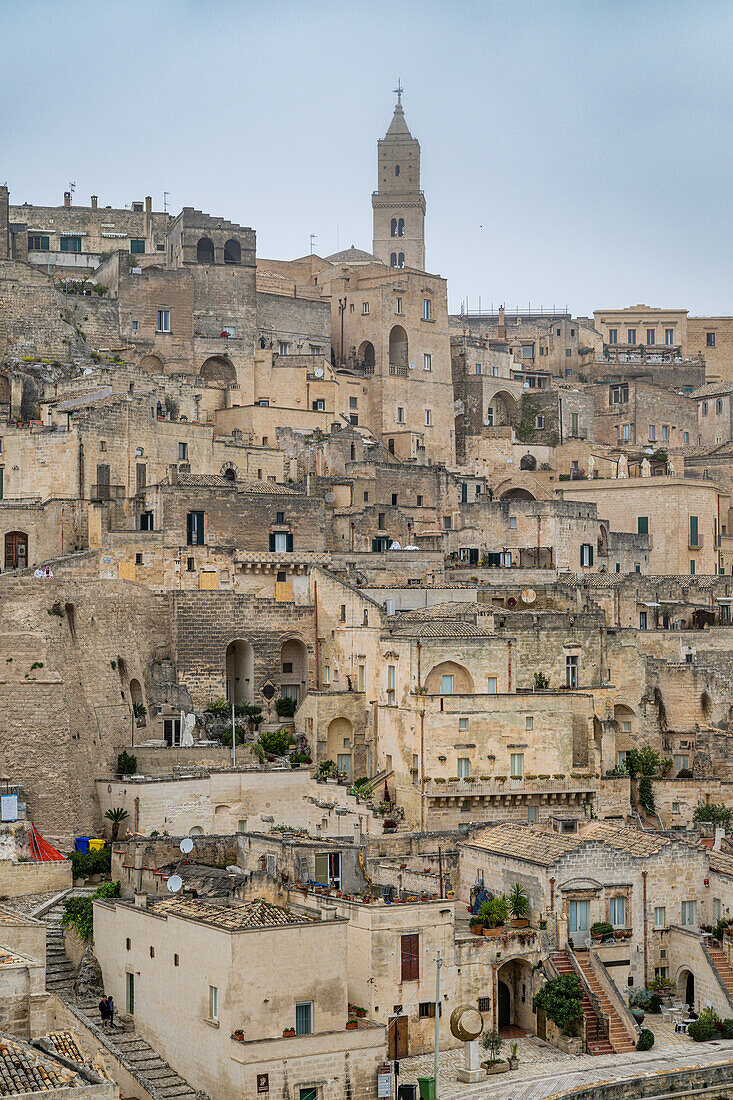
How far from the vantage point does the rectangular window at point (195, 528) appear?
2078 inches

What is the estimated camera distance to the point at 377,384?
7194cm

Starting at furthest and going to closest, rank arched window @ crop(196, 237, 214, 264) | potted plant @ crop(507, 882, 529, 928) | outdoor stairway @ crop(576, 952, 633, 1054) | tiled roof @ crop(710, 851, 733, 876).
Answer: arched window @ crop(196, 237, 214, 264)
tiled roof @ crop(710, 851, 733, 876)
potted plant @ crop(507, 882, 529, 928)
outdoor stairway @ crop(576, 952, 633, 1054)

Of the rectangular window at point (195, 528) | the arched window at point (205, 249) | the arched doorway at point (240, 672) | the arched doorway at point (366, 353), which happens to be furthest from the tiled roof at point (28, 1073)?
the arched doorway at point (366, 353)

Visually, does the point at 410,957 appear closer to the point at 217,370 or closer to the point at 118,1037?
the point at 118,1037

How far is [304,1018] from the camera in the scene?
31547mm

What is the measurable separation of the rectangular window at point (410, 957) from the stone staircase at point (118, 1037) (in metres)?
5.46

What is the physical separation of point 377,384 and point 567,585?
63.5ft

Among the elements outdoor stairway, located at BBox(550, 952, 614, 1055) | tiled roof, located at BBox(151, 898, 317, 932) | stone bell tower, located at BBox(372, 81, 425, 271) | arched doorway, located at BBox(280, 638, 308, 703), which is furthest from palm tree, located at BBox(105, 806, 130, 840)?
stone bell tower, located at BBox(372, 81, 425, 271)

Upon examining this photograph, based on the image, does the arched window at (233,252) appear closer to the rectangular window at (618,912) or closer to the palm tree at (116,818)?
the palm tree at (116,818)

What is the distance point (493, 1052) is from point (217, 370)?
38.8 metres

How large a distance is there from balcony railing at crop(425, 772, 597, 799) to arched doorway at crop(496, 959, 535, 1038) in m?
7.94

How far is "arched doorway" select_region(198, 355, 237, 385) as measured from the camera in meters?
67.6

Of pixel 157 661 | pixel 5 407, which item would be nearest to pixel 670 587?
pixel 157 661

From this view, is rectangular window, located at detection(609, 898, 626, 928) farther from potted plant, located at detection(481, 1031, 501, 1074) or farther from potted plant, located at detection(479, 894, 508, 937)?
potted plant, located at detection(481, 1031, 501, 1074)
